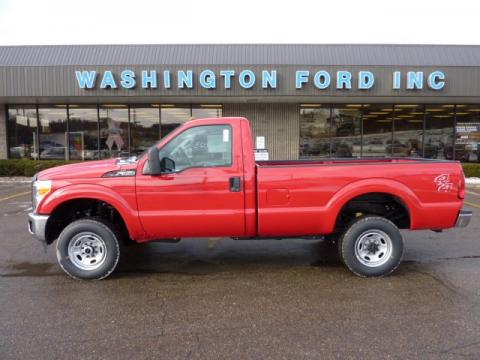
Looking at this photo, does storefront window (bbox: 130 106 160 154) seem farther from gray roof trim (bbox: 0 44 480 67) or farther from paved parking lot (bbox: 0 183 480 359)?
paved parking lot (bbox: 0 183 480 359)

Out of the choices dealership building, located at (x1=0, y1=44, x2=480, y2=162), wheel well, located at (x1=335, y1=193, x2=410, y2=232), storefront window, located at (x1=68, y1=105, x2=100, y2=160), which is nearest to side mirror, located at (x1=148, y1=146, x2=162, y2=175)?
wheel well, located at (x1=335, y1=193, x2=410, y2=232)

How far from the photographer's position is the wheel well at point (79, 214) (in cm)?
499

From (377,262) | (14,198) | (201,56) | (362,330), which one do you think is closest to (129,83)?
(201,56)

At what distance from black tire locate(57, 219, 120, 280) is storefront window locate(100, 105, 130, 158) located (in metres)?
14.2

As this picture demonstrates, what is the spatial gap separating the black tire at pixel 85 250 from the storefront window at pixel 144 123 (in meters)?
13.9

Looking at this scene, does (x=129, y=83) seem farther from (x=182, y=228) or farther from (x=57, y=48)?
(x=182, y=228)

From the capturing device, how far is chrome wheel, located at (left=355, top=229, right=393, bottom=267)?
16.2 feet

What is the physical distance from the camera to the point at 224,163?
480cm

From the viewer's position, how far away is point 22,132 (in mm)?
18875

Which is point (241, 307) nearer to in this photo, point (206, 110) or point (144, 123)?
point (206, 110)

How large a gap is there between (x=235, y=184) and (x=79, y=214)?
7.27 ft

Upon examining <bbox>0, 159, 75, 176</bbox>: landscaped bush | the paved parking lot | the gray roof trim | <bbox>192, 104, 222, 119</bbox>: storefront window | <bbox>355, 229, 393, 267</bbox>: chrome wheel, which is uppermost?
the gray roof trim

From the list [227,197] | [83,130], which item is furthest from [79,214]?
[83,130]

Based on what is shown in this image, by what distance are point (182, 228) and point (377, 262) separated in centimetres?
245
